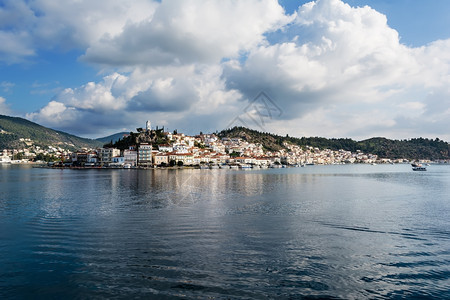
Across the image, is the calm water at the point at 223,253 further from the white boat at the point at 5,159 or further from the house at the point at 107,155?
the white boat at the point at 5,159

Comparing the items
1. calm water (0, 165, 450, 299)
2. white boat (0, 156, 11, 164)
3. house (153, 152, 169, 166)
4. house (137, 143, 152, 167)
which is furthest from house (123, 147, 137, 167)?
white boat (0, 156, 11, 164)

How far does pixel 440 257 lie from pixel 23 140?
236770 mm

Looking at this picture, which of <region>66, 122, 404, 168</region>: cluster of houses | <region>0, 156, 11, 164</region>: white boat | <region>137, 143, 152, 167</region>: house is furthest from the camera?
<region>0, 156, 11, 164</region>: white boat

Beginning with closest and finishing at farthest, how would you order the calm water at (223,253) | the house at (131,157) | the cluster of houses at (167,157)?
the calm water at (223,253)
the cluster of houses at (167,157)
the house at (131,157)

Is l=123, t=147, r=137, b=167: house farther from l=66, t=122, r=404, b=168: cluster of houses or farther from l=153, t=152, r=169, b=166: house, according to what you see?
l=153, t=152, r=169, b=166: house

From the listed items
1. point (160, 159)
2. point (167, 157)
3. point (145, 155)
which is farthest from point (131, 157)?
point (167, 157)

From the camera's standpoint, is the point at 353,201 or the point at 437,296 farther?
the point at 353,201

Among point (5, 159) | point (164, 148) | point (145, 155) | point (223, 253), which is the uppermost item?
point (164, 148)

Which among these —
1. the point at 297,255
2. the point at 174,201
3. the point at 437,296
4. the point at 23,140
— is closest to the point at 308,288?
the point at 297,255

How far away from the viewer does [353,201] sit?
20812 mm

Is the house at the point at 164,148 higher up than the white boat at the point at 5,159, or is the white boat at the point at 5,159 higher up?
the house at the point at 164,148

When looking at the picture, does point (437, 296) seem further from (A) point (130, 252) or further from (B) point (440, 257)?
(A) point (130, 252)

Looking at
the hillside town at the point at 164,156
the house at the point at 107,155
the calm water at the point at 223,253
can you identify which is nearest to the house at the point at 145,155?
the hillside town at the point at 164,156

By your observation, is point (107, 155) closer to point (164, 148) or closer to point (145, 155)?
point (145, 155)
